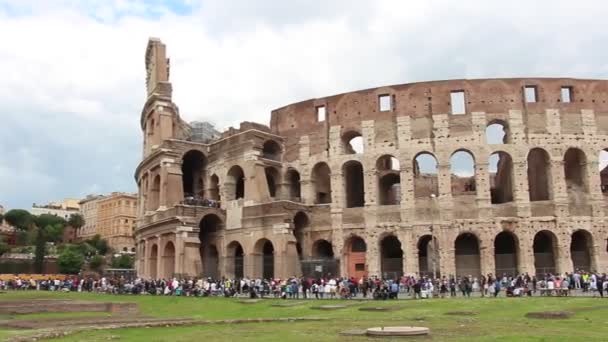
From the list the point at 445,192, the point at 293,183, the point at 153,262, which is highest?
the point at 293,183

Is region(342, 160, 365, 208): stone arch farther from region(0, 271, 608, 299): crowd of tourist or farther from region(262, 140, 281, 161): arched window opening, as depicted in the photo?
region(0, 271, 608, 299): crowd of tourist

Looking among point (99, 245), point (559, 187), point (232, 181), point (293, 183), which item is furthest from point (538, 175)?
point (99, 245)

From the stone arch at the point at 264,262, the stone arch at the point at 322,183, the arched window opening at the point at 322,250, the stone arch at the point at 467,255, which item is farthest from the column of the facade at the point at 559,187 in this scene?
the stone arch at the point at 264,262

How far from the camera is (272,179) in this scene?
138 feet

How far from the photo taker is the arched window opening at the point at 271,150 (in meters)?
41.2

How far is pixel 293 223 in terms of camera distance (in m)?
37.8

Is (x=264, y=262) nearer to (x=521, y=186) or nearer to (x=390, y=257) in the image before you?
(x=390, y=257)

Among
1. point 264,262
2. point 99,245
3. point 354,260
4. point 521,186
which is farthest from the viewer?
point 99,245

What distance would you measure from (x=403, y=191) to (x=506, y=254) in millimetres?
6823

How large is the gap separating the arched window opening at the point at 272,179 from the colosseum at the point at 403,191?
115 millimetres

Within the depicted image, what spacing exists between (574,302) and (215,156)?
2698cm

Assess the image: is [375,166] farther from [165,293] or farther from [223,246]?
[165,293]

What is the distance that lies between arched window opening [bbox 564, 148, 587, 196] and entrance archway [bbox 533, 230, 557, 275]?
2976mm

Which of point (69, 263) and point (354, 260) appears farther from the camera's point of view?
point (69, 263)
